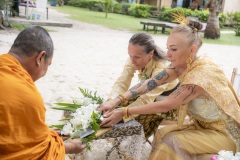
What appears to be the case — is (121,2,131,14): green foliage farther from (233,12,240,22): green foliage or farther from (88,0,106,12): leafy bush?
(233,12,240,22): green foliage

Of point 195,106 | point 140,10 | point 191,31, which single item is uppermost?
point 191,31

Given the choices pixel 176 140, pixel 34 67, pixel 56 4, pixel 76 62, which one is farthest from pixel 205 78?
pixel 56 4

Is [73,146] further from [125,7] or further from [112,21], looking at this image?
[125,7]

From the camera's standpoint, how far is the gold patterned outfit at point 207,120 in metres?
2.84

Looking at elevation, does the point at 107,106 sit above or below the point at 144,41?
below

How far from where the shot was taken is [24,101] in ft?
6.35

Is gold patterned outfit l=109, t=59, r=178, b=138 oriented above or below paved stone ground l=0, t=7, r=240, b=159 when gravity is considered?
above

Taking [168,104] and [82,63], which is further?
[82,63]

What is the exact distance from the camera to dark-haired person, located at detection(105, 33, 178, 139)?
3414 millimetres

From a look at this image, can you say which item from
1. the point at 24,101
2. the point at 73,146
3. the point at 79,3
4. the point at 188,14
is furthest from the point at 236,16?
the point at 24,101

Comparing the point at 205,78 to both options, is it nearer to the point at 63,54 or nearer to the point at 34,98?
the point at 34,98

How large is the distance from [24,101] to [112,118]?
1.12 metres

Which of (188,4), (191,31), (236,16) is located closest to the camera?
(191,31)

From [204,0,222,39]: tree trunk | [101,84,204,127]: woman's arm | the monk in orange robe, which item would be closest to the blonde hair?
[101,84,204,127]: woman's arm
